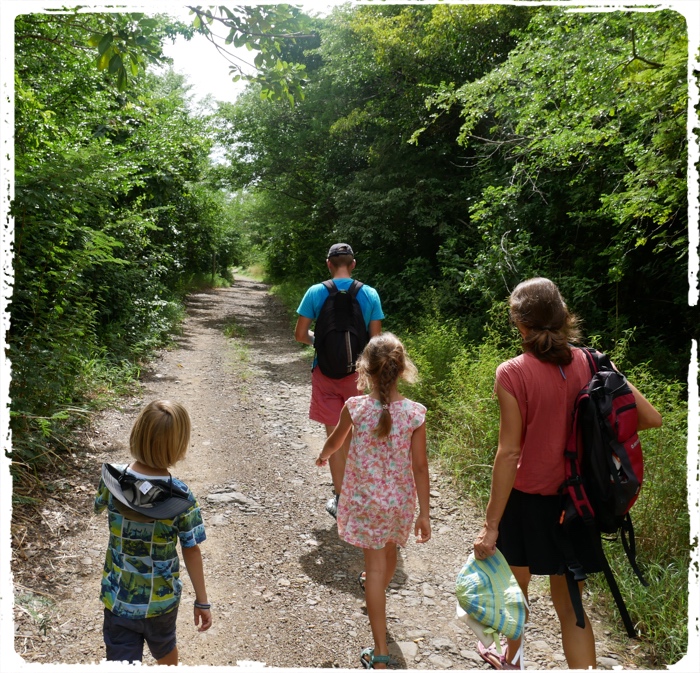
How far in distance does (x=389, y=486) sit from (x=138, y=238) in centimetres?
957

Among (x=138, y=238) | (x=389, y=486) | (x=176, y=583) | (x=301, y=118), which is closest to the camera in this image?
(x=176, y=583)

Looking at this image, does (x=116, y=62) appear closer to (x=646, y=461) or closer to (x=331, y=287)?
(x=331, y=287)

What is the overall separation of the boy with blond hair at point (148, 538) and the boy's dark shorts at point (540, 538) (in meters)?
1.41

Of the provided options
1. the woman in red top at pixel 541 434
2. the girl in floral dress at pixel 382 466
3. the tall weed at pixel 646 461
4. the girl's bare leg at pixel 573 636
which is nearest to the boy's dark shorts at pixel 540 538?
the woman in red top at pixel 541 434

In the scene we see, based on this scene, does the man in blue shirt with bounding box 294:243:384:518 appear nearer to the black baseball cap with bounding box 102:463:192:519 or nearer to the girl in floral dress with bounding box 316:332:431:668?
the girl in floral dress with bounding box 316:332:431:668

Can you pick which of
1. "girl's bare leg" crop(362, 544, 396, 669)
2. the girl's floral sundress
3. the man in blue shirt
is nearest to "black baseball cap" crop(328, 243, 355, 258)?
the man in blue shirt

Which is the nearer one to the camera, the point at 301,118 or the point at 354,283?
the point at 354,283

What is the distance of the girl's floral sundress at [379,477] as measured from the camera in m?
3.00

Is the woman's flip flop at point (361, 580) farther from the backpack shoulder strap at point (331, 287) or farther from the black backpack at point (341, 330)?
the backpack shoulder strap at point (331, 287)

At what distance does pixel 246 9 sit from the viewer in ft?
13.3

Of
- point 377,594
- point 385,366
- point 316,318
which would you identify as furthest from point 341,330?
point 377,594

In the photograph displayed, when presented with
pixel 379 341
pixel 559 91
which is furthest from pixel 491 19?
pixel 379 341

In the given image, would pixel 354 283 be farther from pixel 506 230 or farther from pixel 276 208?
pixel 276 208

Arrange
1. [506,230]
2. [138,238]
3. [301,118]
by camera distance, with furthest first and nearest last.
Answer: [301,118], [138,238], [506,230]
